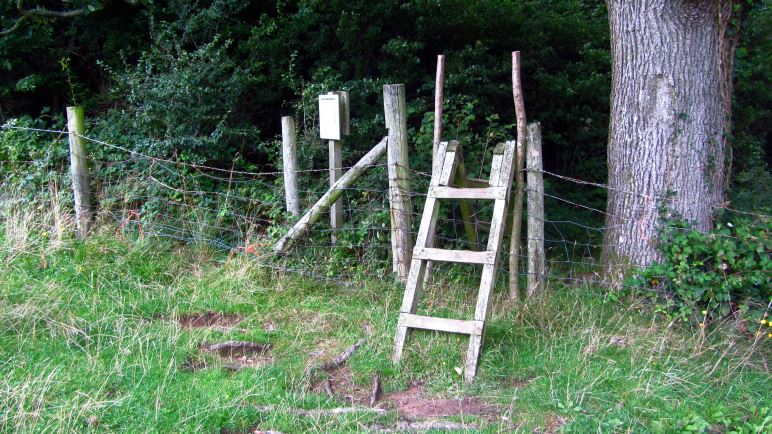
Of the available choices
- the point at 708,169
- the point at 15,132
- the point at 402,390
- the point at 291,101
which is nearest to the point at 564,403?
the point at 402,390

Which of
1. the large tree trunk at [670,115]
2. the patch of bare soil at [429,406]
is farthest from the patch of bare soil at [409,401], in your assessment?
the large tree trunk at [670,115]

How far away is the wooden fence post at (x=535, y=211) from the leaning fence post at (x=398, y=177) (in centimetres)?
104

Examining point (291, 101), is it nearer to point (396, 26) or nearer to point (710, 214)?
point (396, 26)

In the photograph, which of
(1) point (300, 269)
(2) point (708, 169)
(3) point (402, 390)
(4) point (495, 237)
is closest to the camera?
(3) point (402, 390)

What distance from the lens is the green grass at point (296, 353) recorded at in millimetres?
4117

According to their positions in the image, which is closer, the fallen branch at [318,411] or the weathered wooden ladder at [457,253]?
the fallen branch at [318,411]

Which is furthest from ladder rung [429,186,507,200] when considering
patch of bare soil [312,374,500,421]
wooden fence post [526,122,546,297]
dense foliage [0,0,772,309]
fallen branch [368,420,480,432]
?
dense foliage [0,0,772,309]

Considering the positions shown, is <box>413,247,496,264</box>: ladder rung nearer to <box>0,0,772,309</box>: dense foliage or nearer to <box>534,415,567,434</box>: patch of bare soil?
<box>534,415,567,434</box>: patch of bare soil

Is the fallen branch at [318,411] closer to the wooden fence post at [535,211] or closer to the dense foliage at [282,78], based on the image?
the wooden fence post at [535,211]

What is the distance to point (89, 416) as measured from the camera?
4.01 meters

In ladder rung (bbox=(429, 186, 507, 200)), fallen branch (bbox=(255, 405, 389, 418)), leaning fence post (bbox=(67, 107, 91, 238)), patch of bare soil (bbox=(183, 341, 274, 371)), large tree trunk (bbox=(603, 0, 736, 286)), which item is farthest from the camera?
leaning fence post (bbox=(67, 107, 91, 238))

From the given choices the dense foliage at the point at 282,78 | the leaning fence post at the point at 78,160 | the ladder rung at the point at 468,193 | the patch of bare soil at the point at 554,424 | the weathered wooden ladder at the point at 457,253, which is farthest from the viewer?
the dense foliage at the point at 282,78

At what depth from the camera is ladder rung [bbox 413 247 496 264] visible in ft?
16.6

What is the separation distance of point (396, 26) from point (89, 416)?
274 inches
